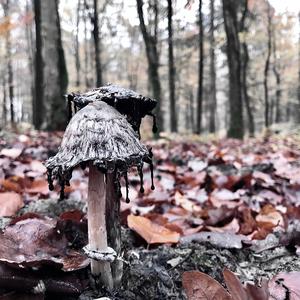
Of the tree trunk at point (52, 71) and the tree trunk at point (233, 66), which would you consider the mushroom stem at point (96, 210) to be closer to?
the tree trunk at point (52, 71)

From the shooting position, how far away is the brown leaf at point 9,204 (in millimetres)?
2133

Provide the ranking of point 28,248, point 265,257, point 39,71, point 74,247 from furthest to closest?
point 39,71
point 265,257
point 74,247
point 28,248

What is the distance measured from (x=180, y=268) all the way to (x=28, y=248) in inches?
25.9

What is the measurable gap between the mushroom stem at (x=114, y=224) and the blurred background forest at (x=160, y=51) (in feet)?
3.60

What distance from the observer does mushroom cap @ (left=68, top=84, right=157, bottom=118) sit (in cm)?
123

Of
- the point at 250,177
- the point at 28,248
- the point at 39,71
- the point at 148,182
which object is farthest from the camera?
the point at 39,71

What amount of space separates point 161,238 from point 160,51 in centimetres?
1861

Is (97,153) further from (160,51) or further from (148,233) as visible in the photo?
(160,51)

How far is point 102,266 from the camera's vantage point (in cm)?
134

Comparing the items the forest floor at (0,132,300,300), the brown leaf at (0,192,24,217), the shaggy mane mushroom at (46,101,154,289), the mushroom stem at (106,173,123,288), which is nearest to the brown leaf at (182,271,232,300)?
the forest floor at (0,132,300,300)

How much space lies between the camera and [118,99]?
1.24 meters

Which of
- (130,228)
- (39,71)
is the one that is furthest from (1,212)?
(39,71)

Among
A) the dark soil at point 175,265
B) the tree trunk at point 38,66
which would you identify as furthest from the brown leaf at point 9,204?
the tree trunk at point 38,66

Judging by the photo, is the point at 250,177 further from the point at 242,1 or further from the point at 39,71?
the point at 242,1
